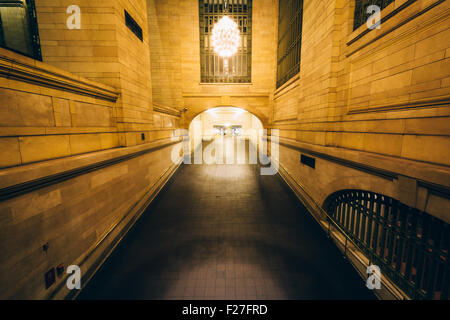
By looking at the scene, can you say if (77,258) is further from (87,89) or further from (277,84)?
(277,84)

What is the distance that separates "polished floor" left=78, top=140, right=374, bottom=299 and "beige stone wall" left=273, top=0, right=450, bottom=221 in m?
1.63

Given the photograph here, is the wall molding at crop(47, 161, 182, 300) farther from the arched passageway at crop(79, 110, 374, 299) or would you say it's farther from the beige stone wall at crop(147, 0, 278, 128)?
the beige stone wall at crop(147, 0, 278, 128)

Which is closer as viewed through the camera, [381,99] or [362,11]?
[381,99]

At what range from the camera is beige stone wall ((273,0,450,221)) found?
2738mm

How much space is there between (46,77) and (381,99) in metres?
6.52

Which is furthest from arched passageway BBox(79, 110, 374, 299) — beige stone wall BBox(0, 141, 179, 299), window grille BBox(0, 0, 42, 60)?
window grille BBox(0, 0, 42, 60)

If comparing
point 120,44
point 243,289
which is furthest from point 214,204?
point 120,44

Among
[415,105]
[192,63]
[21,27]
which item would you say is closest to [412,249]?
[415,105]

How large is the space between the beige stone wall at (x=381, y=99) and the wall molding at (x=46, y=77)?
626cm

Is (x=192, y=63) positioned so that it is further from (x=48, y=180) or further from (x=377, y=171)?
(x=377, y=171)

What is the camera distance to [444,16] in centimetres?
267

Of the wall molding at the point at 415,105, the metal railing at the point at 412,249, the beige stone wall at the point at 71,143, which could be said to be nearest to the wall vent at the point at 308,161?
the metal railing at the point at 412,249

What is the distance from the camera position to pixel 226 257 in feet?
15.1
